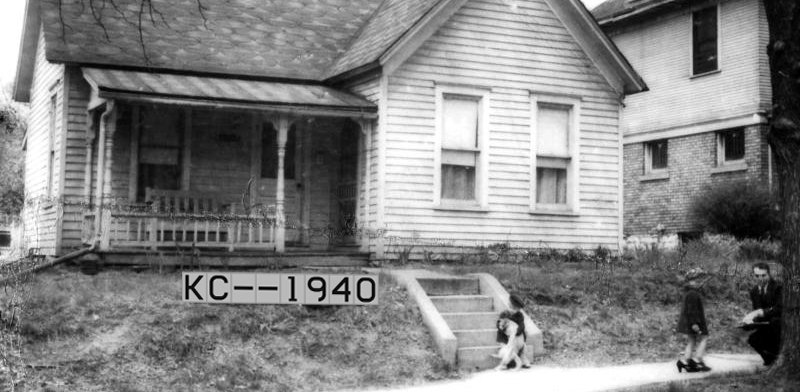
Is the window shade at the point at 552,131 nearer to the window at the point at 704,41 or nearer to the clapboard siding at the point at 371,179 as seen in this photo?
the clapboard siding at the point at 371,179

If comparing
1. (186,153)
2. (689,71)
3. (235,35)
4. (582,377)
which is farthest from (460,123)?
(689,71)

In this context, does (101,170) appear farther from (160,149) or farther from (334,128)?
(334,128)

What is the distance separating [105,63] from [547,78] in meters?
8.38

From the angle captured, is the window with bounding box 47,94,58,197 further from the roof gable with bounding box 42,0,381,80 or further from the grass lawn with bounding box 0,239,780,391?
the grass lawn with bounding box 0,239,780,391

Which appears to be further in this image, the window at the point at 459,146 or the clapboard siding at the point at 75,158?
the window at the point at 459,146

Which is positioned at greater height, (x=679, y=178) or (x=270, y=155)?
(x=679, y=178)

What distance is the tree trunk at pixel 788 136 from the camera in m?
10.9

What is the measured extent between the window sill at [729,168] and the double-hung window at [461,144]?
388 inches

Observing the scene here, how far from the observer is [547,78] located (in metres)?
18.4

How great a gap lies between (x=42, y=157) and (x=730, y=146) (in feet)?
57.0

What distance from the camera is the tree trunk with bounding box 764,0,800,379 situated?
35.7ft

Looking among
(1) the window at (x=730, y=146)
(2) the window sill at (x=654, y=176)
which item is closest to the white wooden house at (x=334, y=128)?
(1) the window at (x=730, y=146)

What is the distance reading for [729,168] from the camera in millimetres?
24734

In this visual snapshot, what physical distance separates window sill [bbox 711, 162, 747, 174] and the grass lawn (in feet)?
34.9
